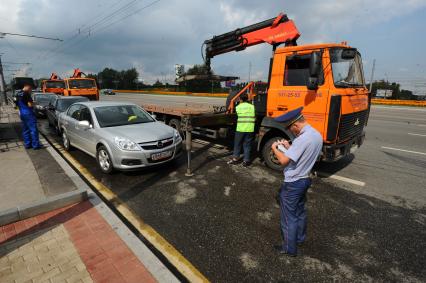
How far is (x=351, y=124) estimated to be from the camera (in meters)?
5.11

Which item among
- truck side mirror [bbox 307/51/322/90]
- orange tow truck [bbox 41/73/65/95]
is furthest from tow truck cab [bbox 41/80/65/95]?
truck side mirror [bbox 307/51/322/90]

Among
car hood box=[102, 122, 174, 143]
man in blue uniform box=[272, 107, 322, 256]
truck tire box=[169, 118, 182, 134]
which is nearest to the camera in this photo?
man in blue uniform box=[272, 107, 322, 256]

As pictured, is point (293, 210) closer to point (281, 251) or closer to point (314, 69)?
point (281, 251)

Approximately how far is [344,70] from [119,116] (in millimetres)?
5126

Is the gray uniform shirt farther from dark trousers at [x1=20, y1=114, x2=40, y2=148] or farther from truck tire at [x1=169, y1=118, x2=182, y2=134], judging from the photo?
dark trousers at [x1=20, y1=114, x2=40, y2=148]

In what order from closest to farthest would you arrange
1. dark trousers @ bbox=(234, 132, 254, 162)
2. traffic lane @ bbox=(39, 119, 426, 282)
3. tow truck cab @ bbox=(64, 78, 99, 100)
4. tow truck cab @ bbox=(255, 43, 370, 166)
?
traffic lane @ bbox=(39, 119, 426, 282), tow truck cab @ bbox=(255, 43, 370, 166), dark trousers @ bbox=(234, 132, 254, 162), tow truck cab @ bbox=(64, 78, 99, 100)

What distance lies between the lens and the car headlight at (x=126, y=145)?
198 inches

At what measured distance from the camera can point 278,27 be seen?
6.12 m

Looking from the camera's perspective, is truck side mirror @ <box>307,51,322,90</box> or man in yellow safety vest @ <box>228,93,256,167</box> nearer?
truck side mirror @ <box>307,51,322,90</box>

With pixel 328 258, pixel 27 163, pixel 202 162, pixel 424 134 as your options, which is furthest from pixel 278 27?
pixel 424 134

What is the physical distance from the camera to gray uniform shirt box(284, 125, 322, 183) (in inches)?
105

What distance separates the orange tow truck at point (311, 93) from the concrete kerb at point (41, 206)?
2413 millimetres

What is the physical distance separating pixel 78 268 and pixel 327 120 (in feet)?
14.7

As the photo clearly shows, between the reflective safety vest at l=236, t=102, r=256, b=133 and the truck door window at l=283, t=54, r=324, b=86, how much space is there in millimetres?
963
